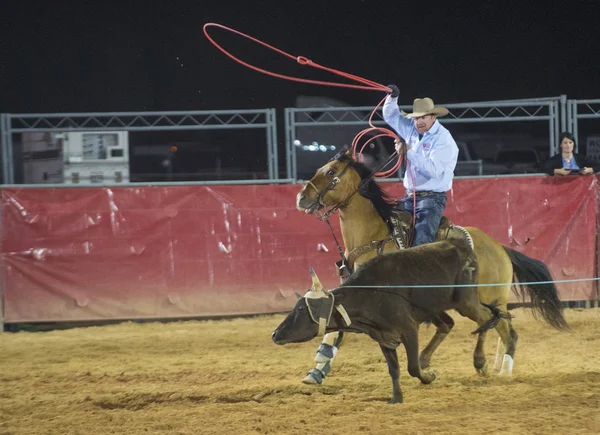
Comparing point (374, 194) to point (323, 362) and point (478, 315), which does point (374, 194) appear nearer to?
point (478, 315)

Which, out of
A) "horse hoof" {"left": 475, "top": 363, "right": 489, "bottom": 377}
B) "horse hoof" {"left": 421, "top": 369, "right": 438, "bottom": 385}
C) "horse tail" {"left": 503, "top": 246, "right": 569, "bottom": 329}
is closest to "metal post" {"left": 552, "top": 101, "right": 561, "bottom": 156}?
"horse tail" {"left": 503, "top": 246, "right": 569, "bottom": 329}

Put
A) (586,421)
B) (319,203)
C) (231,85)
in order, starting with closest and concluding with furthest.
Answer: (586,421) < (319,203) < (231,85)

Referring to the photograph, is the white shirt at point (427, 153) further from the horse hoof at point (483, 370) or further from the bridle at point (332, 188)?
the horse hoof at point (483, 370)

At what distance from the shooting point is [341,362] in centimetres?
760

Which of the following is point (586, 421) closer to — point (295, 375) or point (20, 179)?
point (295, 375)

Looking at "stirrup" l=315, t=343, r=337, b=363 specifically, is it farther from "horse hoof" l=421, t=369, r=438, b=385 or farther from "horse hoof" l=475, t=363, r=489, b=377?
"horse hoof" l=475, t=363, r=489, b=377

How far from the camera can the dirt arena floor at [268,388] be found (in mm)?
5105

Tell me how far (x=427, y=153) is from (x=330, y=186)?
921 mm

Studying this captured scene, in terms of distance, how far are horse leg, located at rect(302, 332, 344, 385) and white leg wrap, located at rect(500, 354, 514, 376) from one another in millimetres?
1486

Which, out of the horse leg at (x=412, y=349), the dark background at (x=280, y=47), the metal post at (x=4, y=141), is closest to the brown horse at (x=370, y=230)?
the horse leg at (x=412, y=349)

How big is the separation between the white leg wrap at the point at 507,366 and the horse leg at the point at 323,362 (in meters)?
1.49

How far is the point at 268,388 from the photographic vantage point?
638 centimetres

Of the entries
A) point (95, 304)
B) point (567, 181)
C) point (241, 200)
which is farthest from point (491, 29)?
point (95, 304)

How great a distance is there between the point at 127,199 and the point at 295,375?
14.5 feet
